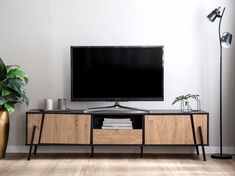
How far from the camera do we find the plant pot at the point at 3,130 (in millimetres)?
4867

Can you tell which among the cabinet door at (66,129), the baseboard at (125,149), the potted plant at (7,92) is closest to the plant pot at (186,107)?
the baseboard at (125,149)

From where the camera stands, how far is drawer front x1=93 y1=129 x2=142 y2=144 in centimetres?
492

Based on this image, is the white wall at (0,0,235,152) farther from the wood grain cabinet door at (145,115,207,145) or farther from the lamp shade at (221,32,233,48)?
the wood grain cabinet door at (145,115,207,145)

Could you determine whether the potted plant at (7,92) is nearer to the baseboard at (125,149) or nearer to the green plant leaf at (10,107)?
the green plant leaf at (10,107)

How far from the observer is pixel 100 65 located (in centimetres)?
507

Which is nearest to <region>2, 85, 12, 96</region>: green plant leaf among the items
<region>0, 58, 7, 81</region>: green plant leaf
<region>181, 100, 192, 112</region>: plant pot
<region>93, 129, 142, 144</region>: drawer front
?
<region>0, 58, 7, 81</region>: green plant leaf

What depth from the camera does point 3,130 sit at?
489 centimetres

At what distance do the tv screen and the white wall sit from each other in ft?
0.73

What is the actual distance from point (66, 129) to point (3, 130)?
67 centimetres

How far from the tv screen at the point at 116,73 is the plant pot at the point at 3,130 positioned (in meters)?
→ 0.74

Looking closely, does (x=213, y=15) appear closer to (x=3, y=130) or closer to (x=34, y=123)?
(x=34, y=123)

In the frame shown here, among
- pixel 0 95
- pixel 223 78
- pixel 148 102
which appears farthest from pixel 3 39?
pixel 223 78

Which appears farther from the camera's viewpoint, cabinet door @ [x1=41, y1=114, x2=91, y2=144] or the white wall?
the white wall

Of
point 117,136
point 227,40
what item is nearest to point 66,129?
point 117,136
